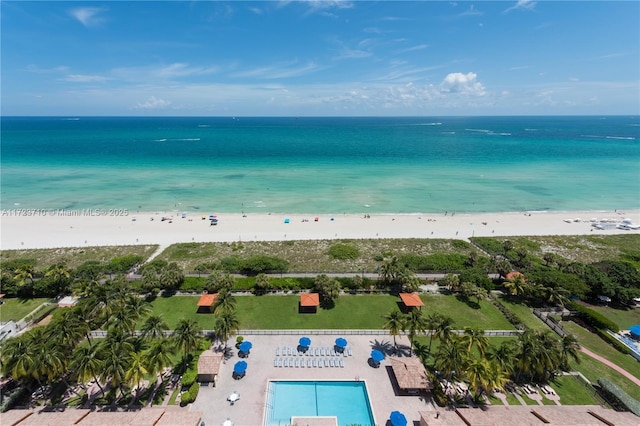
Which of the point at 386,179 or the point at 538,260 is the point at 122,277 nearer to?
the point at 538,260

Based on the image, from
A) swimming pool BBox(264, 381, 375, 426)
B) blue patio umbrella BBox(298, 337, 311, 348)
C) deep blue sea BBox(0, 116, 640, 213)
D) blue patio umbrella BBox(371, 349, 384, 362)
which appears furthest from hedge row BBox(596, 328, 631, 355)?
deep blue sea BBox(0, 116, 640, 213)

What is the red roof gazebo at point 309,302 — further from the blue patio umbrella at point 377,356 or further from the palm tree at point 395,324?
the palm tree at point 395,324

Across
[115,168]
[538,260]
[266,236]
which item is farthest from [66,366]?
[115,168]

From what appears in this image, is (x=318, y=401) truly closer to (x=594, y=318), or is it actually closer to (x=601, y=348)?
(x=601, y=348)

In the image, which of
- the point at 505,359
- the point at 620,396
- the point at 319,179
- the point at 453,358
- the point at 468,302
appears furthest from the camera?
the point at 319,179

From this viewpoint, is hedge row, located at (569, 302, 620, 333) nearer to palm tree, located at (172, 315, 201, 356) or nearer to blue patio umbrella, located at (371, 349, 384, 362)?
blue patio umbrella, located at (371, 349, 384, 362)

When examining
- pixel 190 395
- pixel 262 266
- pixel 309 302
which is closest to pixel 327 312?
pixel 309 302
